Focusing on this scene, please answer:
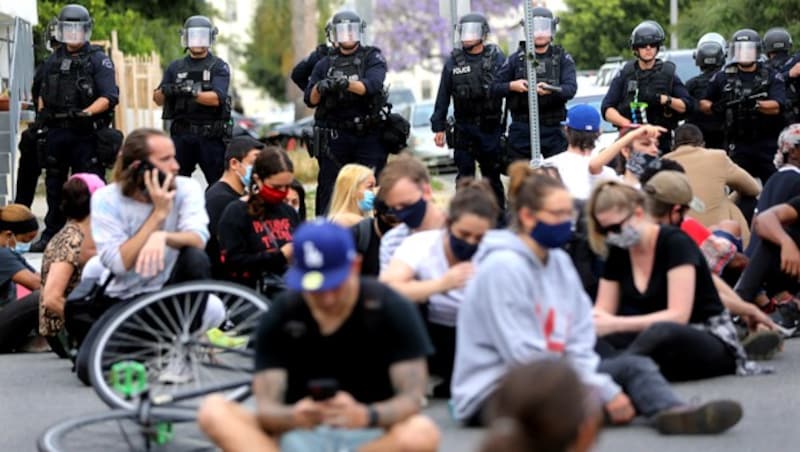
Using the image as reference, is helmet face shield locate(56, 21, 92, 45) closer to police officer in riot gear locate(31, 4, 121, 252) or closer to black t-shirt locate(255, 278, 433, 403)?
police officer in riot gear locate(31, 4, 121, 252)

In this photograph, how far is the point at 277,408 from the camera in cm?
658

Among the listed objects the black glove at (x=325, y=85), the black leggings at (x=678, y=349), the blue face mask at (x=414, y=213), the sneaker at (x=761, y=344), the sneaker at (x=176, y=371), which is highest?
the black glove at (x=325, y=85)

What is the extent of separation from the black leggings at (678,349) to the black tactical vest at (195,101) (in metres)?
7.11

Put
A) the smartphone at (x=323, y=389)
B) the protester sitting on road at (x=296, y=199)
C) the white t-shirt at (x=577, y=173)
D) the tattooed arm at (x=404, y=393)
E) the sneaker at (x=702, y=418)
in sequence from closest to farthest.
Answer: the smartphone at (x=323, y=389) → the tattooed arm at (x=404, y=393) → the sneaker at (x=702, y=418) → the white t-shirt at (x=577, y=173) → the protester sitting on road at (x=296, y=199)

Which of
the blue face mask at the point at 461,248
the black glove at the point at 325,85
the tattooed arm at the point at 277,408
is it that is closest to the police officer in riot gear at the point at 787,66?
the black glove at the point at 325,85

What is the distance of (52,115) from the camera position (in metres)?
16.5

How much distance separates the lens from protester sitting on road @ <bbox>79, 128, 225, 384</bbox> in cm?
947

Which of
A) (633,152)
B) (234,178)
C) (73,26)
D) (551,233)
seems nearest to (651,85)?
(633,152)

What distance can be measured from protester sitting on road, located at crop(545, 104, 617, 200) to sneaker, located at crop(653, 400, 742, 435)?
11.7 feet

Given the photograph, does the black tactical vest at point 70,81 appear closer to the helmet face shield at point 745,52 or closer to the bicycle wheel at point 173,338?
the helmet face shield at point 745,52

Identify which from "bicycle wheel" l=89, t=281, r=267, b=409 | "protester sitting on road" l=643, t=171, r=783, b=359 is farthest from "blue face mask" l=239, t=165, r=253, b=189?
"bicycle wheel" l=89, t=281, r=267, b=409

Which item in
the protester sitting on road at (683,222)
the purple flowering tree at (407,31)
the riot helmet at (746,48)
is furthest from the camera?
the purple flowering tree at (407,31)

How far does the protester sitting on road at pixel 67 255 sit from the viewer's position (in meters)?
10.9

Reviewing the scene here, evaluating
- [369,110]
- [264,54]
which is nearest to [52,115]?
[369,110]
